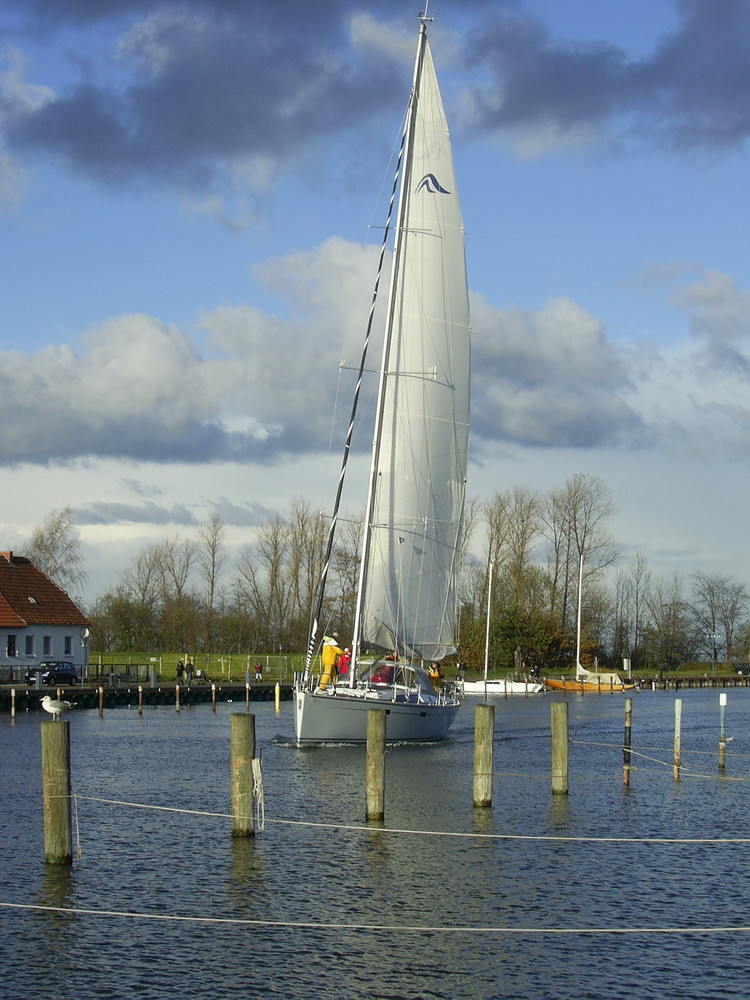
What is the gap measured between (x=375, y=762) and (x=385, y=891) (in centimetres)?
393

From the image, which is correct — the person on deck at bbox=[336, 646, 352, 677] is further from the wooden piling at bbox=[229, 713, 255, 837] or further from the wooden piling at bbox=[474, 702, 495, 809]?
the wooden piling at bbox=[229, 713, 255, 837]

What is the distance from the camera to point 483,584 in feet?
388

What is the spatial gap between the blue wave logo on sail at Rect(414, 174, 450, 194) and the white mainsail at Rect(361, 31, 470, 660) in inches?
1.3

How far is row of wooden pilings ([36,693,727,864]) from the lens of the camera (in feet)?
63.8

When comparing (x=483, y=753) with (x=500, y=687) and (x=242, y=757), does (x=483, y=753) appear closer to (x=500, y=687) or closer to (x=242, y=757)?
(x=242, y=757)

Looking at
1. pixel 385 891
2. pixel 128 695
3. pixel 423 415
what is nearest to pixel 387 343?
pixel 423 415

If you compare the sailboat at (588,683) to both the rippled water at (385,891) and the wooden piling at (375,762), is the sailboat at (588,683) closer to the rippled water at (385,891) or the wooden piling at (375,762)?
the rippled water at (385,891)

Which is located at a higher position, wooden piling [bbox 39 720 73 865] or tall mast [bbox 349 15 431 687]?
tall mast [bbox 349 15 431 687]

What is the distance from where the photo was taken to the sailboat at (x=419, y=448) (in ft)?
137

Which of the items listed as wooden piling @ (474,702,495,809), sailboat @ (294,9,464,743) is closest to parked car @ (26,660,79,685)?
sailboat @ (294,9,464,743)

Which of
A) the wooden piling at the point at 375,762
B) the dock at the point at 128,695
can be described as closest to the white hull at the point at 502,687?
the dock at the point at 128,695

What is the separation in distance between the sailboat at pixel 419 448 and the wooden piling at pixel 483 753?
13128 millimetres

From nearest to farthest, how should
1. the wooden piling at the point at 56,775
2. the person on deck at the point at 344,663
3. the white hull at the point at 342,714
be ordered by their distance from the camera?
the wooden piling at the point at 56,775 < the white hull at the point at 342,714 < the person on deck at the point at 344,663

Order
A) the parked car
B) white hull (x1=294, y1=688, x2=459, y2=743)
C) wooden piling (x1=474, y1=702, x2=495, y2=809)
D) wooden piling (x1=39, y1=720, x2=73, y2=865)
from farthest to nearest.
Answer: the parked car
white hull (x1=294, y1=688, x2=459, y2=743)
wooden piling (x1=474, y1=702, x2=495, y2=809)
wooden piling (x1=39, y1=720, x2=73, y2=865)
